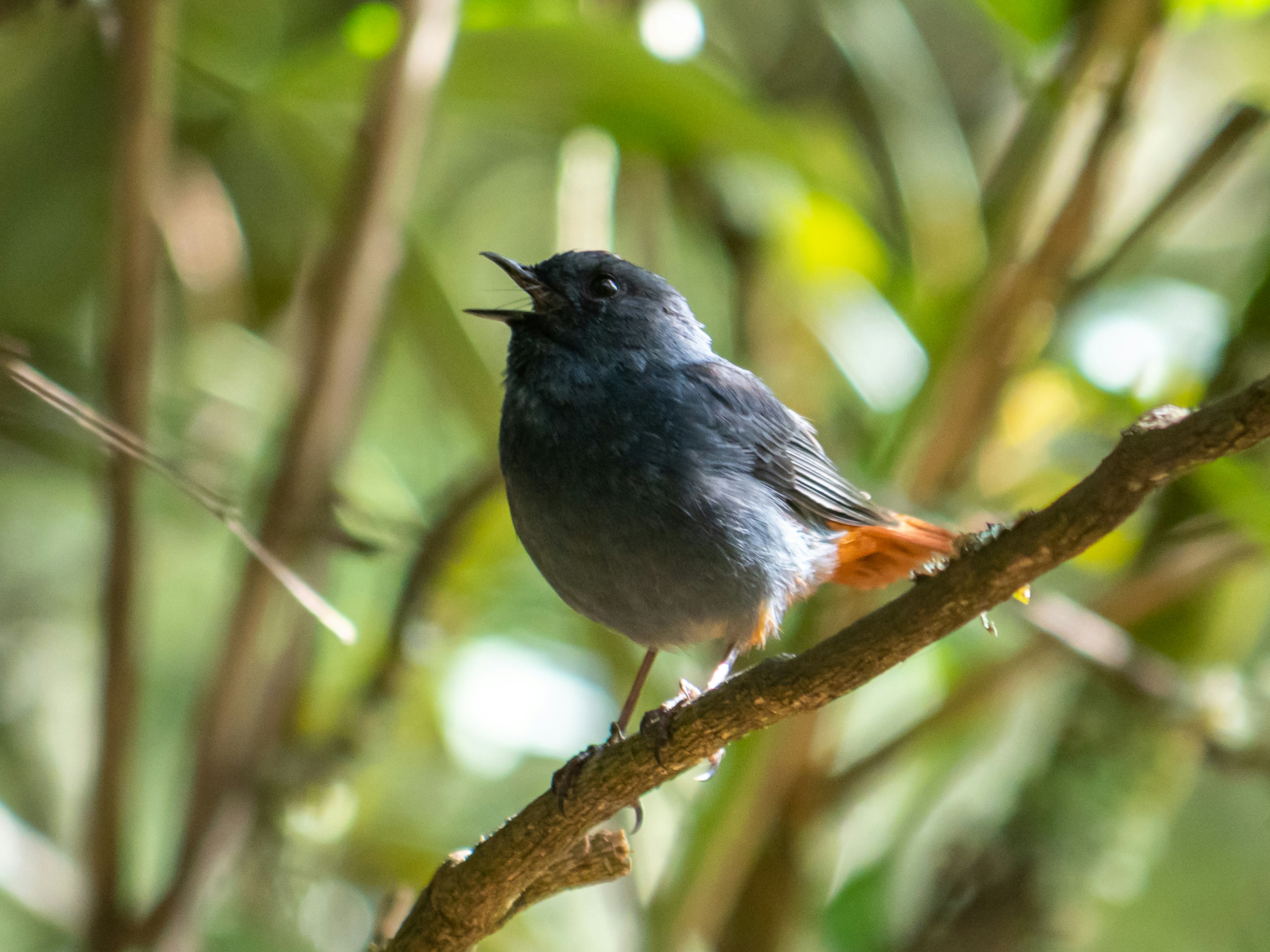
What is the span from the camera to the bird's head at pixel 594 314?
3.14 metres

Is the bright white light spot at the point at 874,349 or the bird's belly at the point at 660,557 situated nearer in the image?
the bird's belly at the point at 660,557

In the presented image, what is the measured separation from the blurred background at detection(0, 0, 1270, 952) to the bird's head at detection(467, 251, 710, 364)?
2.12ft

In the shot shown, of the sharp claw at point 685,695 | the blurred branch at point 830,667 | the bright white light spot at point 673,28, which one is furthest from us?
the bright white light spot at point 673,28

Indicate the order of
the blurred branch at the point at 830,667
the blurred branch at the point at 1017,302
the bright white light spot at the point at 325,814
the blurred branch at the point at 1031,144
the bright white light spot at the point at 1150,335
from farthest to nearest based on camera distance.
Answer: the bright white light spot at the point at 325,814 < the blurred branch at the point at 1031,144 < the bright white light spot at the point at 1150,335 < the blurred branch at the point at 1017,302 < the blurred branch at the point at 830,667

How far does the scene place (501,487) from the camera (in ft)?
13.1

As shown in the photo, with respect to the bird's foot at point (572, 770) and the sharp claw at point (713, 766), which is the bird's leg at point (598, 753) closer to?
the bird's foot at point (572, 770)

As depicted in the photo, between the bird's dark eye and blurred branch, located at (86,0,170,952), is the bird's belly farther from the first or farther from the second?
blurred branch, located at (86,0,170,952)

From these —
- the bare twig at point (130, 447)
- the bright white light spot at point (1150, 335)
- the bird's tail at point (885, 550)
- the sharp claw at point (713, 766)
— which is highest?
the bright white light spot at point (1150, 335)

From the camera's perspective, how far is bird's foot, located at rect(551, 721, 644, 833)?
2.38 meters

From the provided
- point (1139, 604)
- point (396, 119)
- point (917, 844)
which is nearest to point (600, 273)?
point (396, 119)

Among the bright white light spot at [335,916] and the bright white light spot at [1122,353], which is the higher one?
the bright white light spot at [1122,353]

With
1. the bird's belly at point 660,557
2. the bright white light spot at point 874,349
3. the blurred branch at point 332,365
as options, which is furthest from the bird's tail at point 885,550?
the blurred branch at point 332,365

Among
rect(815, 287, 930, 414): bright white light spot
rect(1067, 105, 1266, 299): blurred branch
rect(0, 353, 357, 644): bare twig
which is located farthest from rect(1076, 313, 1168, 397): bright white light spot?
rect(0, 353, 357, 644): bare twig

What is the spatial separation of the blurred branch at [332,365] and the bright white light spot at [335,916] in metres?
0.91
